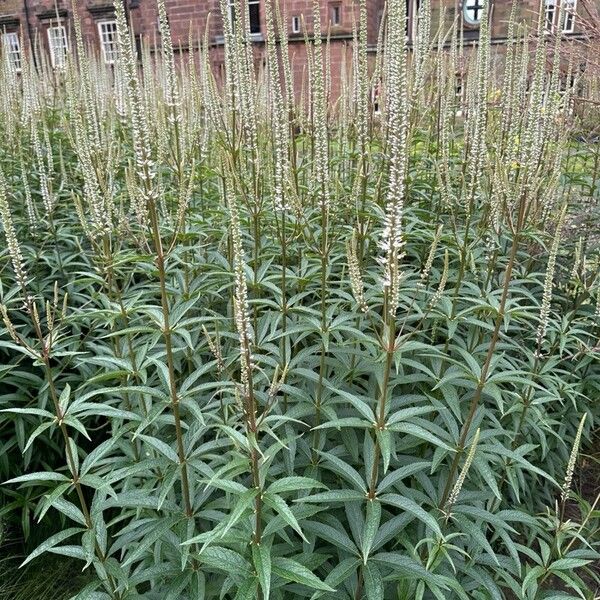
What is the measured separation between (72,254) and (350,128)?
103 inches

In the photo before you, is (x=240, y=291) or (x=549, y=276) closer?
(x=240, y=291)

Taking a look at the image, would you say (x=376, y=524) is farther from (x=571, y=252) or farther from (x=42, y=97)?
(x=42, y=97)

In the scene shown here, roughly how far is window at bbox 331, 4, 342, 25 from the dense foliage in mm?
18419

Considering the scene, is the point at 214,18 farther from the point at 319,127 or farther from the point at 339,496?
the point at 339,496

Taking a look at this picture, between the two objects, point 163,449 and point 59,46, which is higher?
point 59,46

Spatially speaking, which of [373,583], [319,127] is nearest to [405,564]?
[373,583]

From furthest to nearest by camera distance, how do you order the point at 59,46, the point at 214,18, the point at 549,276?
1. the point at 214,18
2. the point at 59,46
3. the point at 549,276

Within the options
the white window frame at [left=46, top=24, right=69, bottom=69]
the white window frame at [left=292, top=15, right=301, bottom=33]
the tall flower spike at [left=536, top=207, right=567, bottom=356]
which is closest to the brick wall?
the white window frame at [left=292, top=15, right=301, bottom=33]

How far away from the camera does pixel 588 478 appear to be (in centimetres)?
443

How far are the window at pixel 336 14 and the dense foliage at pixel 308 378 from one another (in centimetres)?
1842

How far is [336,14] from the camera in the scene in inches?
846

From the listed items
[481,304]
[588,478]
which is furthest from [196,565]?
[588,478]

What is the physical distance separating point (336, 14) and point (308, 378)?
71.7 feet

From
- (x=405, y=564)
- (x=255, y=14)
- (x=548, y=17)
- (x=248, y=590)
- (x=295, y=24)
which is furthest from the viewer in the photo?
(x=255, y=14)
